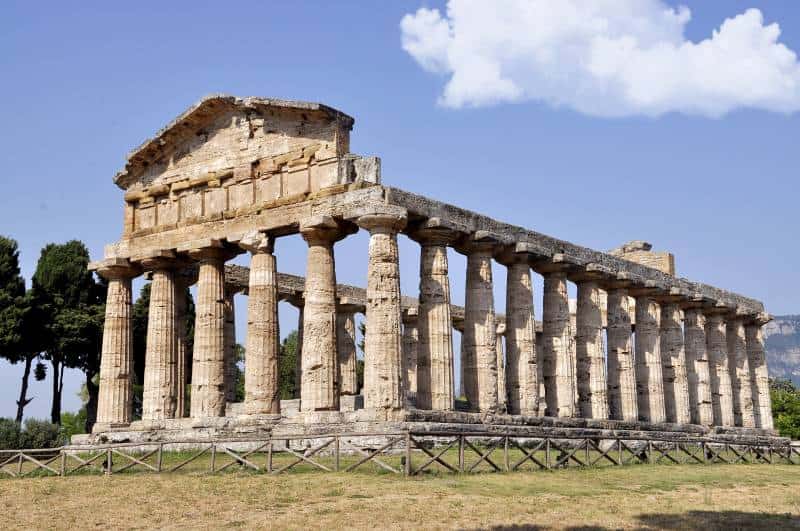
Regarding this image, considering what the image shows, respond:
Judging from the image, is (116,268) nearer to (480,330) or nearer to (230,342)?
(230,342)

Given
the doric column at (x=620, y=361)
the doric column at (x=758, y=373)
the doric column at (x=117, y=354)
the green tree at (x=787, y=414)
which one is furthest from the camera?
the green tree at (x=787, y=414)

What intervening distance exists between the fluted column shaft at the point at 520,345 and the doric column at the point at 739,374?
1919 cm

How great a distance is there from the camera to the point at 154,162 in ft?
134

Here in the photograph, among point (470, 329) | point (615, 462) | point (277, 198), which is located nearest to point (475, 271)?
point (470, 329)

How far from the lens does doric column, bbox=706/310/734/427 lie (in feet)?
166

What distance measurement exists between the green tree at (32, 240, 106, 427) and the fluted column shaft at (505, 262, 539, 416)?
994 inches

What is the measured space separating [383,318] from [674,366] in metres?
20.6

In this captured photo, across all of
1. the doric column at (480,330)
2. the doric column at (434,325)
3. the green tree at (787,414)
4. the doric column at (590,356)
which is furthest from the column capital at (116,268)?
the green tree at (787,414)

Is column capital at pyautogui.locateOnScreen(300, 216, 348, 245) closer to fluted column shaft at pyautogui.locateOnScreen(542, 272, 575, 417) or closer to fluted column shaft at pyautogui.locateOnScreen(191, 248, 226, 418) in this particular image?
fluted column shaft at pyautogui.locateOnScreen(191, 248, 226, 418)

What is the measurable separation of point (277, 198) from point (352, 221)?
3.88m

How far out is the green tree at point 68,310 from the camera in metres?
53.4

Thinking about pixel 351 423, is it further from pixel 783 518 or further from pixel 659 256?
pixel 659 256

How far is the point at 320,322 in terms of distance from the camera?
33469 millimetres

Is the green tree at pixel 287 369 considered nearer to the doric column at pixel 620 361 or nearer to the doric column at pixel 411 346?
the doric column at pixel 411 346
